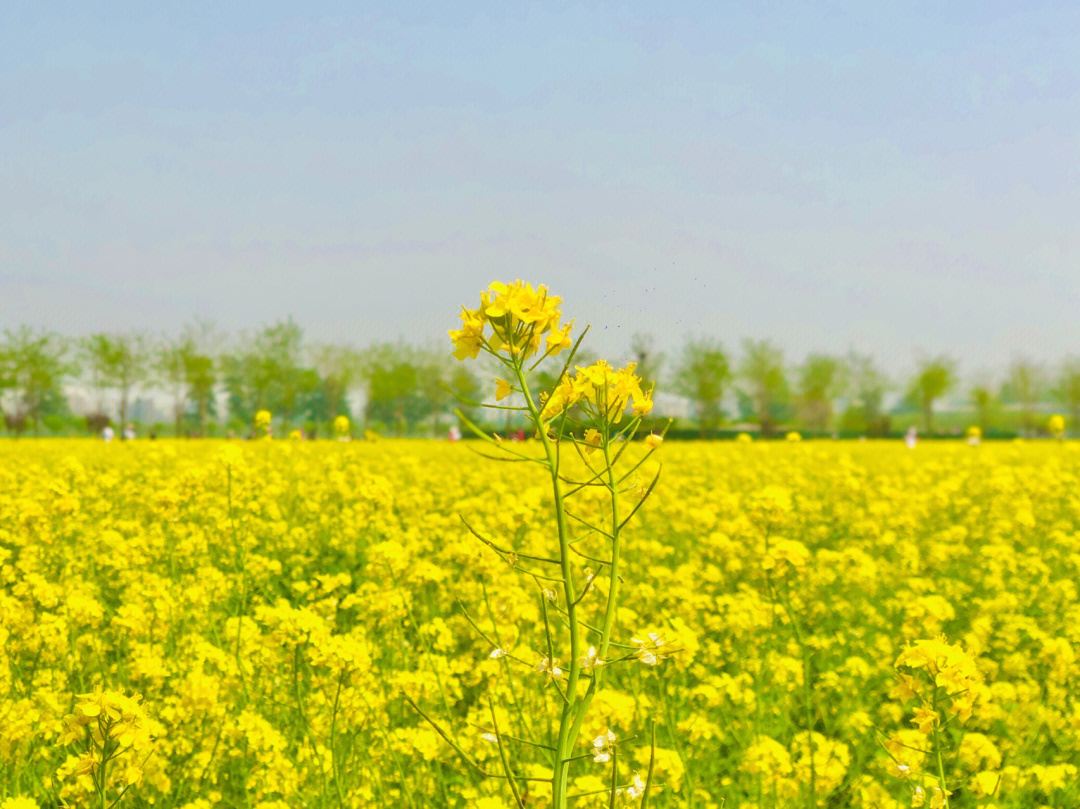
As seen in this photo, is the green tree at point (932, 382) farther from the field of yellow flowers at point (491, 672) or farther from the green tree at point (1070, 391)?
the field of yellow flowers at point (491, 672)

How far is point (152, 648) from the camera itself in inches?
145

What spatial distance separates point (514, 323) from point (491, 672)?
2.25m

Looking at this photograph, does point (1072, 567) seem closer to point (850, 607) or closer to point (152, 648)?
point (850, 607)

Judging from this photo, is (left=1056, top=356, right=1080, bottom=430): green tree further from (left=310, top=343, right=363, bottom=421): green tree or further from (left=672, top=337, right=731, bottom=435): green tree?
(left=310, top=343, right=363, bottom=421): green tree

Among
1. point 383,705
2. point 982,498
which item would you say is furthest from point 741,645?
point 982,498

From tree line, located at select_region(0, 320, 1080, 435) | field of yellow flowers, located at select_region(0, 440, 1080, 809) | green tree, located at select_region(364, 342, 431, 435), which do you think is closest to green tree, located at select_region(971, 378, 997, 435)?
tree line, located at select_region(0, 320, 1080, 435)

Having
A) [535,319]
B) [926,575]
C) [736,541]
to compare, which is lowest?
[926,575]

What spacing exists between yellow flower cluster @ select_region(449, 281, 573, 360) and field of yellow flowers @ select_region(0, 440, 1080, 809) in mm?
313

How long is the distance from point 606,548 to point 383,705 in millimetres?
2115

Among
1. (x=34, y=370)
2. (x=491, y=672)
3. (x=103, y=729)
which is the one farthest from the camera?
(x=34, y=370)

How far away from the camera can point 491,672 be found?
331cm

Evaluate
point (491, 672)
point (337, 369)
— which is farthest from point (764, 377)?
point (491, 672)

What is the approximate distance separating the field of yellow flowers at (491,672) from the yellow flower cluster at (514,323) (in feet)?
1.03

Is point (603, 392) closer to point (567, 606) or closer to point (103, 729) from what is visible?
point (567, 606)
